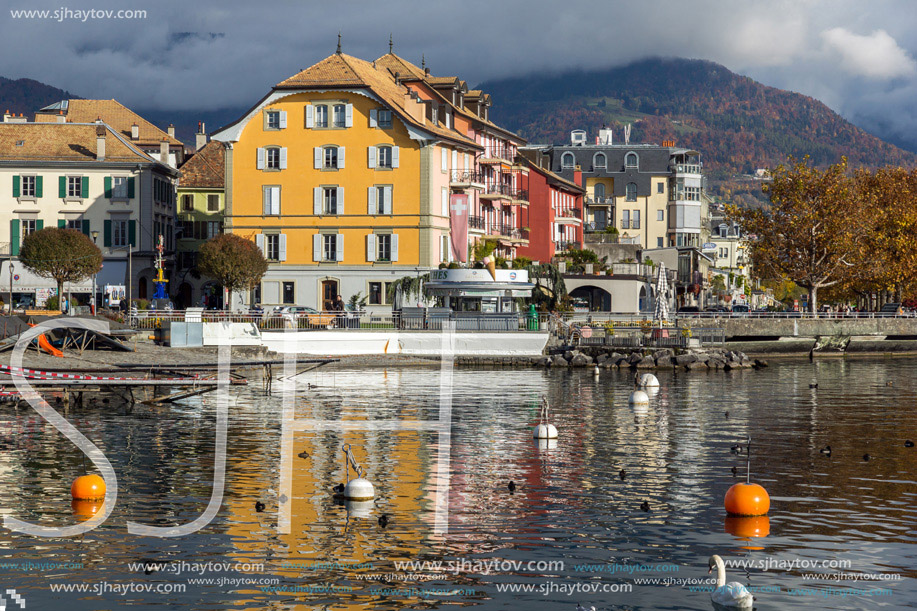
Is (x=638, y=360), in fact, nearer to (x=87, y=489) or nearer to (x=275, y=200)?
(x=275, y=200)

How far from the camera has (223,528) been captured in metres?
20.0

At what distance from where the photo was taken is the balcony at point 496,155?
84.9 meters

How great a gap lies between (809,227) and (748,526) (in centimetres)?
6881

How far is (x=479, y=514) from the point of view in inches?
837

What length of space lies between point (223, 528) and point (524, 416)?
19.8 metres

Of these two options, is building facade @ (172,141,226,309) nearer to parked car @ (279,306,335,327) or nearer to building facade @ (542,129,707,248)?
parked car @ (279,306,335,327)

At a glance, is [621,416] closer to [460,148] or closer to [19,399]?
[19,399]

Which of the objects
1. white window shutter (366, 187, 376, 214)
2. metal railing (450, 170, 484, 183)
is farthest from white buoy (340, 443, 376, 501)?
metal railing (450, 170, 484, 183)

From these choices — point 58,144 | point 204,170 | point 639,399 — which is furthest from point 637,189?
point 639,399

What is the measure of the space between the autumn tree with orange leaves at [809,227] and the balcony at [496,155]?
1901 centimetres

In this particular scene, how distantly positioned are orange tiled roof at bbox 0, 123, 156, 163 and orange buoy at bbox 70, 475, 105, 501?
65796mm

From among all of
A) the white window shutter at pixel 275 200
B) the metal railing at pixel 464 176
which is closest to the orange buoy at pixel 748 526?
the white window shutter at pixel 275 200

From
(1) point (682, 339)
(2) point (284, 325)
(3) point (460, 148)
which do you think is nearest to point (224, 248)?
(2) point (284, 325)

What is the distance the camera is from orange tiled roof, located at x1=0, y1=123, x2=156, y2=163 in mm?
83188
